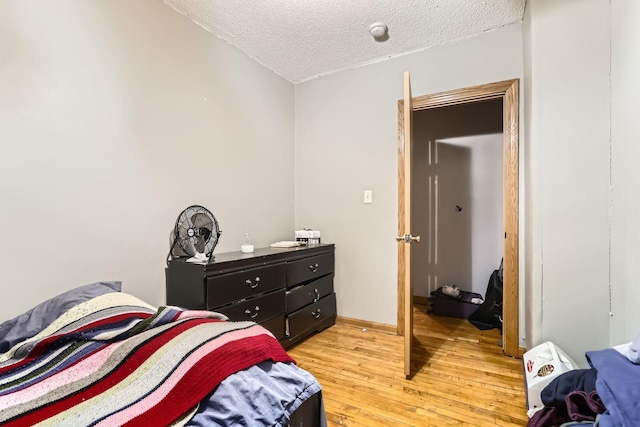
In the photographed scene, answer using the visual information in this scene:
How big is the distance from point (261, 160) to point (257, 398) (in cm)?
225

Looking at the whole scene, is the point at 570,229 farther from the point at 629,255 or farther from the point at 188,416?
the point at 188,416

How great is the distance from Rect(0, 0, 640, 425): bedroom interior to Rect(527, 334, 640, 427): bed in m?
0.41

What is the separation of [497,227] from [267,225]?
7.84ft

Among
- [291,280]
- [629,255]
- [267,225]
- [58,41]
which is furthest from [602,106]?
[58,41]

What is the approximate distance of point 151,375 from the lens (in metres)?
0.88

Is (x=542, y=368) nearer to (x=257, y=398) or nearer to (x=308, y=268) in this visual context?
(x=257, y=398)

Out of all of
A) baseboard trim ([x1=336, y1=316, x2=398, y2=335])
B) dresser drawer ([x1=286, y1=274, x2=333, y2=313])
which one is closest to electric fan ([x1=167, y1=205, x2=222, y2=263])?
dresser drawer ([x1=286, y1=274, x2=333, y2=313])

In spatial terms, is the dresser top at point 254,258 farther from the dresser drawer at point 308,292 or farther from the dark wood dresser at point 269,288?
the dresser drawer at point 308,292

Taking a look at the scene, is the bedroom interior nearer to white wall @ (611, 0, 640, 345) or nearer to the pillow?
white wall @ (611, 0, 640, 345)

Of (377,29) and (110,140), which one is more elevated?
(377,29)

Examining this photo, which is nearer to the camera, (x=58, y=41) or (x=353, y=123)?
(x=58, y=41)

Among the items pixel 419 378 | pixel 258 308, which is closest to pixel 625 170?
pixel 419 378

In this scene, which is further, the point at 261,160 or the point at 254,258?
the point at 261,160

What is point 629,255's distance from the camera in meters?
1.47
